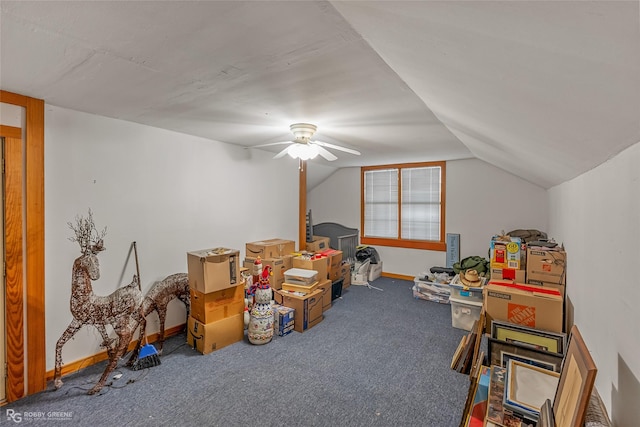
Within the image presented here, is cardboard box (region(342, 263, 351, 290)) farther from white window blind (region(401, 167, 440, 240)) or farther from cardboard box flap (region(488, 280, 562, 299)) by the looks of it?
cardboard box flap (region(488, 280, 562, 299))

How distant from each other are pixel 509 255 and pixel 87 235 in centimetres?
389

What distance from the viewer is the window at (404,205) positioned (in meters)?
5.18

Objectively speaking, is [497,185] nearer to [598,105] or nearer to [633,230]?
[633,230]

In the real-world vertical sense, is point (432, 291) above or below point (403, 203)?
below

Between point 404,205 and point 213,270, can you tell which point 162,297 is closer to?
point 213,270

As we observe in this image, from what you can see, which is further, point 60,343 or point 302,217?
point 302,217

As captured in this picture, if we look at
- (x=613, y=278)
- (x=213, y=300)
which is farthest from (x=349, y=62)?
(x=213, y=300)

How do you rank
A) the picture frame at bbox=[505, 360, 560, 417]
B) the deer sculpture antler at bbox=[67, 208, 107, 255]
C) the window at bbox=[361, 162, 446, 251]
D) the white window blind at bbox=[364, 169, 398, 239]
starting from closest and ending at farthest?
the picture frame at bbox=[505, 360, 560, 417] → the deer sculpture antler at bbox=[67, 208, 107, 255] → the window at bbox=[361, 162, 446, 251] → the white window blind at bbox=[364, 169, 398, 239]

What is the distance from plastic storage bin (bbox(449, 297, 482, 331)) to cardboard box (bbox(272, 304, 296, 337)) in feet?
6.07

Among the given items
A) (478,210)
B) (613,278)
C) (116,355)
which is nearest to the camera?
(613,278)

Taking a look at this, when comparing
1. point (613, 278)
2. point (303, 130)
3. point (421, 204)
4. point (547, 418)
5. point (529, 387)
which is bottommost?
point (529, 387)

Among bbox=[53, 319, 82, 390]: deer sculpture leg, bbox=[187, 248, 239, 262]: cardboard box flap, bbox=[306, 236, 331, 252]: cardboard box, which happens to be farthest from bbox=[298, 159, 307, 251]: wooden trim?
bbox=[53, 319, 82, 390]: deer sculpture leg

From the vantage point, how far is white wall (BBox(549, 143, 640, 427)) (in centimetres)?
101

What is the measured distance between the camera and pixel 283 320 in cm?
316
